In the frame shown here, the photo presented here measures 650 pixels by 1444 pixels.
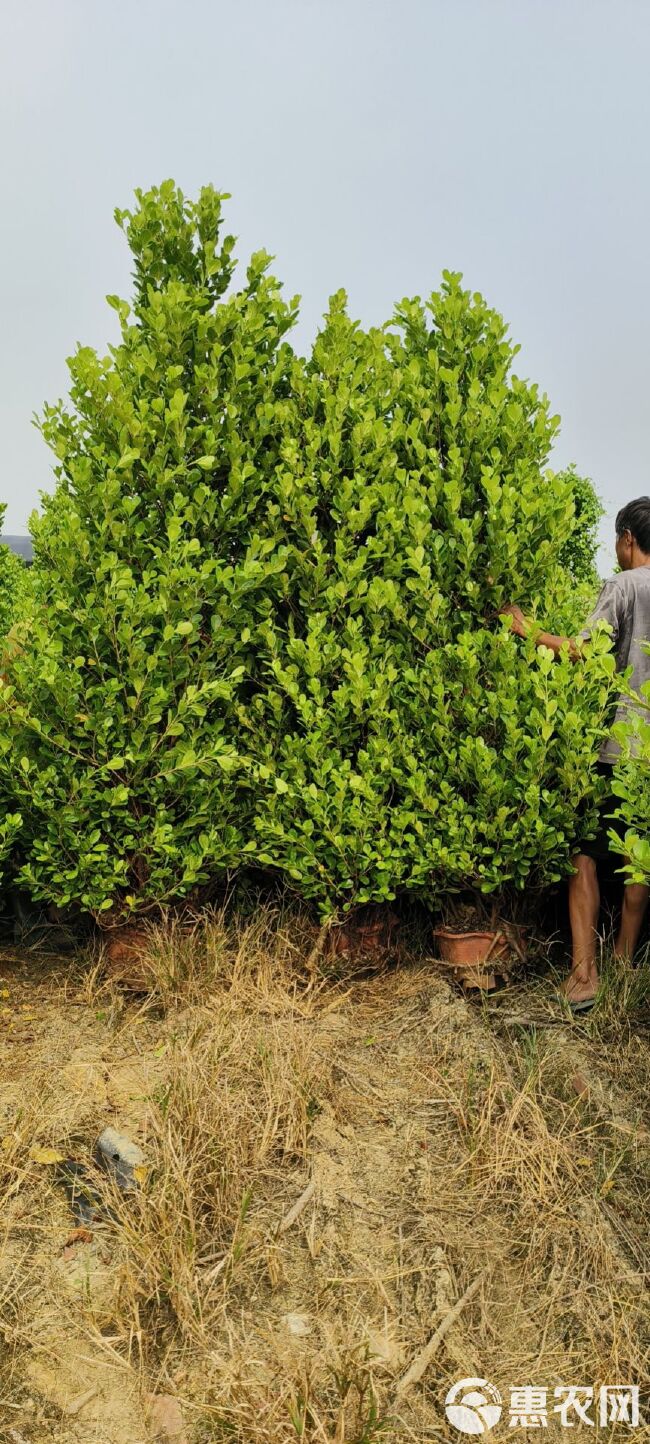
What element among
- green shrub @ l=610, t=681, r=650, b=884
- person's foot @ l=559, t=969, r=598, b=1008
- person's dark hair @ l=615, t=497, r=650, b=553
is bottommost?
person's foot @ l=559, t=969, r=598, b=1008

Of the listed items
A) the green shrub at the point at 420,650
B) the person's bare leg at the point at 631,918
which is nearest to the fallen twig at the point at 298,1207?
the green shrub at the point at 420,650

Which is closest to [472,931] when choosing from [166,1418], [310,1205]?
[310,1205]

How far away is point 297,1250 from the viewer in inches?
128

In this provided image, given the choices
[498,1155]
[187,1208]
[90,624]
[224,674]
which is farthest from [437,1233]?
[90,624]

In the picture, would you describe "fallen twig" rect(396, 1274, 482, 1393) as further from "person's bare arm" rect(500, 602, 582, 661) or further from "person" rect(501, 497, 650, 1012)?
"person's bare arm" rect(500, 602, 582, 661)

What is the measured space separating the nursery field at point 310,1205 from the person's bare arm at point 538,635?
1.50 metres

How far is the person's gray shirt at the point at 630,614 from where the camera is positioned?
15.5 ft

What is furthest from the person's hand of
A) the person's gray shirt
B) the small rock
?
the small rock

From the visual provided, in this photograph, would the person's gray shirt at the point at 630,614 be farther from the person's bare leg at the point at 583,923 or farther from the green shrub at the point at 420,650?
the person's bare leg at the point at 583,923

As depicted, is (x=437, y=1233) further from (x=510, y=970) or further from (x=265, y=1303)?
(x=510, y=970)

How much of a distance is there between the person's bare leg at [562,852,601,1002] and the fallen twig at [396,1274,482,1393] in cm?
173

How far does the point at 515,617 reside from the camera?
4625 millimetres

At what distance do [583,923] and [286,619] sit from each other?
204 cm

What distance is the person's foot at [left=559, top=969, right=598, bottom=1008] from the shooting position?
4520 mm
